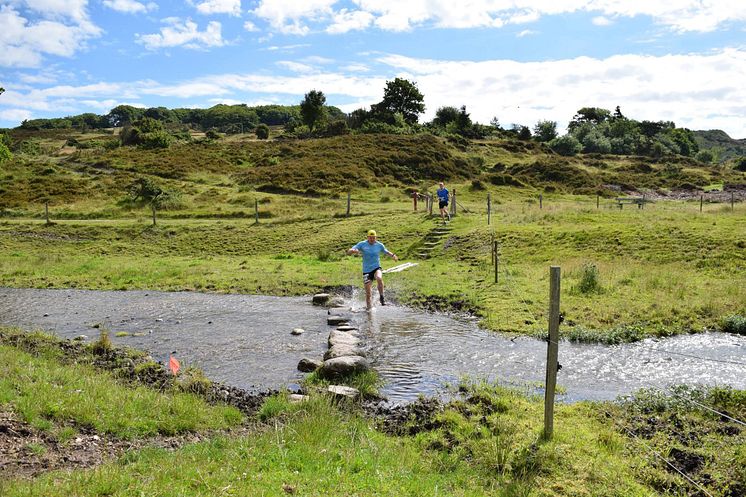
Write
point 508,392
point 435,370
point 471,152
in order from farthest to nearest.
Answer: point 471,152
point 435,370
point 508,392

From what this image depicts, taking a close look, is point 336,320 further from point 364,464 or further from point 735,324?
point 735,324

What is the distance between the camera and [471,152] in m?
86.4

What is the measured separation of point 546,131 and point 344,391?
12217cm

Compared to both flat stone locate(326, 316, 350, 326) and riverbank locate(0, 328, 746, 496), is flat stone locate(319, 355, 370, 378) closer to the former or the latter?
riverbank locate(0, 328, 746, 496)

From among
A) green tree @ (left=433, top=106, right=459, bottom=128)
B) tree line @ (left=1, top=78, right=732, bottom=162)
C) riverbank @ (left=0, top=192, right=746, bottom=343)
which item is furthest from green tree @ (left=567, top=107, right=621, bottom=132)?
riverbank @ (left=0, top=192, right=746, bottom=343)

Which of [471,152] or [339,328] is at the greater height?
[471,152]

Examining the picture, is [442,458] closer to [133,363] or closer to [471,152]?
[133,363]

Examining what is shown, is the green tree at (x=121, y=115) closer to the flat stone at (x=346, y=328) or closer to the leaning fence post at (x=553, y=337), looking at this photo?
the flat stone at (x=346, y=328)

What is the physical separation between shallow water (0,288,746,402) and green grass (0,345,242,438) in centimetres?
215

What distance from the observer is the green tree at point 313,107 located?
9975 centimetres

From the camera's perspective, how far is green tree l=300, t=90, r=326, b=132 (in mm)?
99750

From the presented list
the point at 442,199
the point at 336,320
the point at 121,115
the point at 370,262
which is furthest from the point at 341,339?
the point at 121,115

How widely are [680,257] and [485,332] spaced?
1198cm

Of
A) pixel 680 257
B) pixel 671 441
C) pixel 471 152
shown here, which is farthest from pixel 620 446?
pixel 471 152
